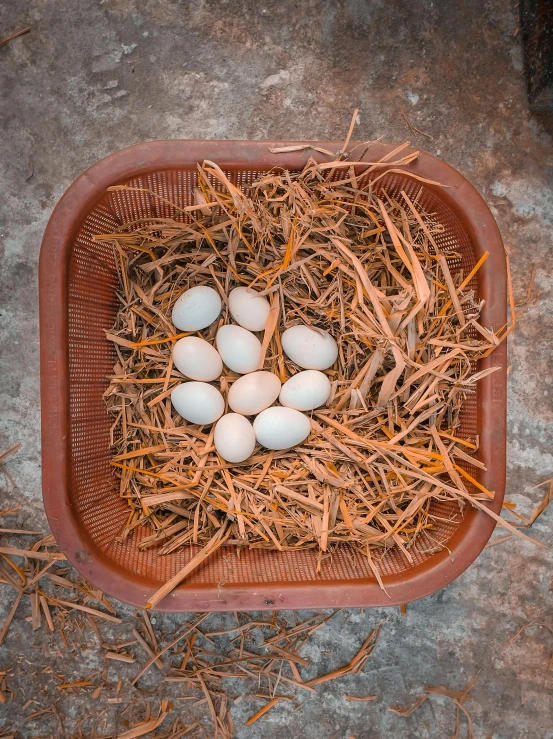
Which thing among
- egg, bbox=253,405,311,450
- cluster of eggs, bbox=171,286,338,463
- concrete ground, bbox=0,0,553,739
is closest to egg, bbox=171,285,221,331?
cluster of eggs, bbox=171,286,338,463

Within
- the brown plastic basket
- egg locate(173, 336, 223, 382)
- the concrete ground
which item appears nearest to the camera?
the brown plastic basket

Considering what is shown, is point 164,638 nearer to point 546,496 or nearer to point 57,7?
point 546,496

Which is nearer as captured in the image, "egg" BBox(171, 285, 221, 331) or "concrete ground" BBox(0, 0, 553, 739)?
"egg" BBox(171, 285, 221, 331)

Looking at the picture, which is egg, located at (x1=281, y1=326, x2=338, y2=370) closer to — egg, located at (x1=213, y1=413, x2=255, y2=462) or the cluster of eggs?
the cluster of eggs

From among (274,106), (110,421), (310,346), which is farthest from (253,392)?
(274,106)

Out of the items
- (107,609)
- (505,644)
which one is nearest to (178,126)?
(107,609)

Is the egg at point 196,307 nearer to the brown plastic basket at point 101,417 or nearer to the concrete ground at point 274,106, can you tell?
the brown plastic basket at point 101,417

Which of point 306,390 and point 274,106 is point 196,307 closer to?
point 306,390
